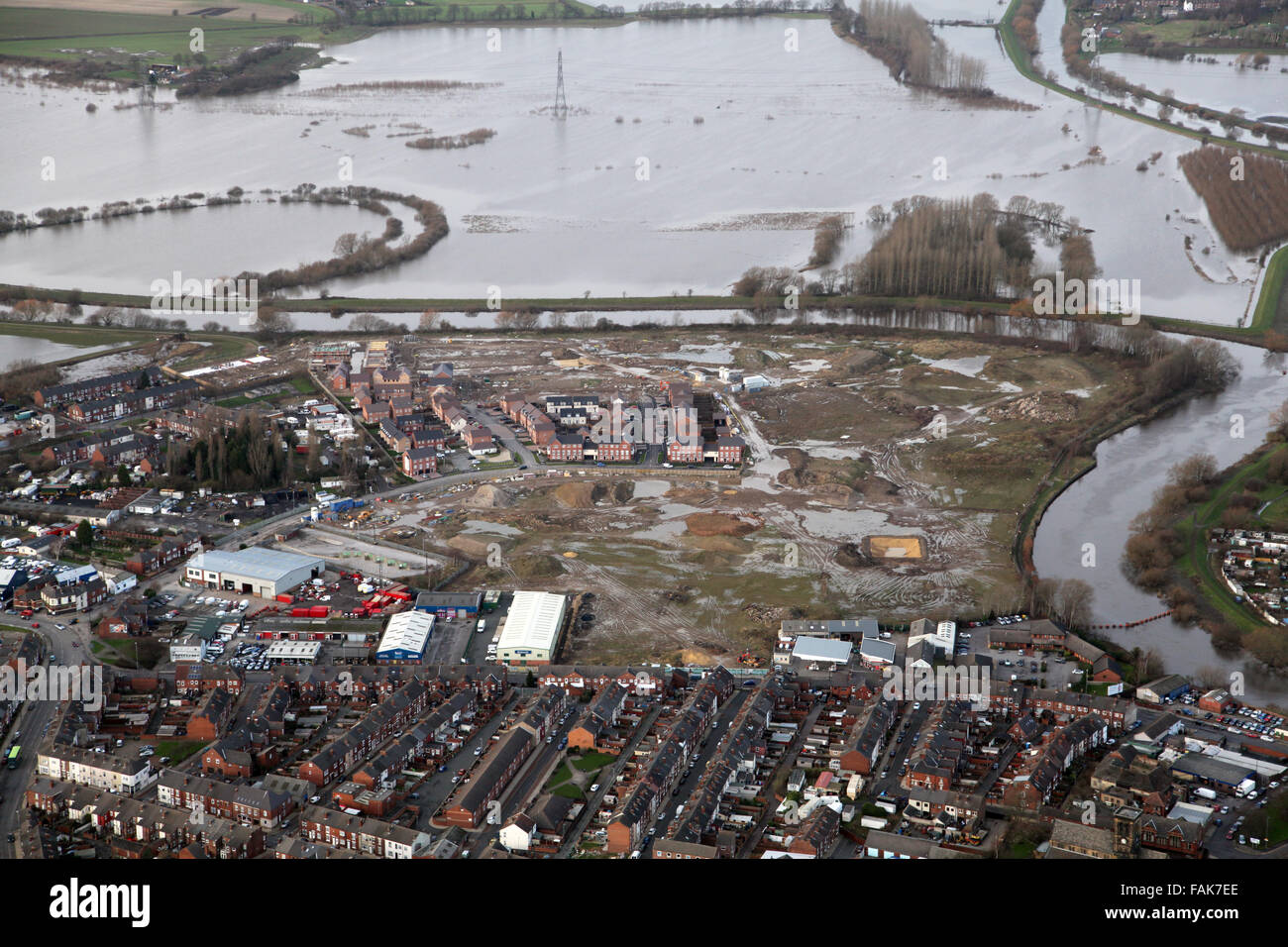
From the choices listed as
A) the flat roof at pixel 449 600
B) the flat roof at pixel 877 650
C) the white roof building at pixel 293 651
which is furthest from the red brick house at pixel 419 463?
the flat roof at pixel 877 650

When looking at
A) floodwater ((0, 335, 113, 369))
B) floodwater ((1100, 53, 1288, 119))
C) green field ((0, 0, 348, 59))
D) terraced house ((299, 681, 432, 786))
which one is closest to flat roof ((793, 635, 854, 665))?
terraced house ((299, 681, 432, 786))

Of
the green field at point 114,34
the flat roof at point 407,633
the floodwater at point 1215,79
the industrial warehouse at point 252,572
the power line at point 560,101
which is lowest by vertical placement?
the flat roof at point 407,633

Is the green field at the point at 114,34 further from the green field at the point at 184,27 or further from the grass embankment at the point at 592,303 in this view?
the grass embankment at the point at 592,303

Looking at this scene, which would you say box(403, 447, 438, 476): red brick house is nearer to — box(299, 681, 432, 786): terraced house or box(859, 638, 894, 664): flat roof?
box(299, 681, 432, 786): terraced house

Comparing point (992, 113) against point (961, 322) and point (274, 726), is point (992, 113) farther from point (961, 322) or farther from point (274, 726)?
point (274, 726)

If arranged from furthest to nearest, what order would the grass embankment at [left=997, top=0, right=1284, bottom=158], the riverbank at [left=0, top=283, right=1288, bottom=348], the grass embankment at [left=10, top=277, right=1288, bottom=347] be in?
the grass embankment at [left=997, top=0, right=1284, bottom=158]
the grass embankment at [left=10, top=277, right=1288, bottom=347]
the riverbank at [left=0, top=283, right=1288, bottom=348]

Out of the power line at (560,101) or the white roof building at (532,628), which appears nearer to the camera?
the white roof building at (532,628)

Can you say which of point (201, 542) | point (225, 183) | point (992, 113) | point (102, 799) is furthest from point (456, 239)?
point (102, 799)
